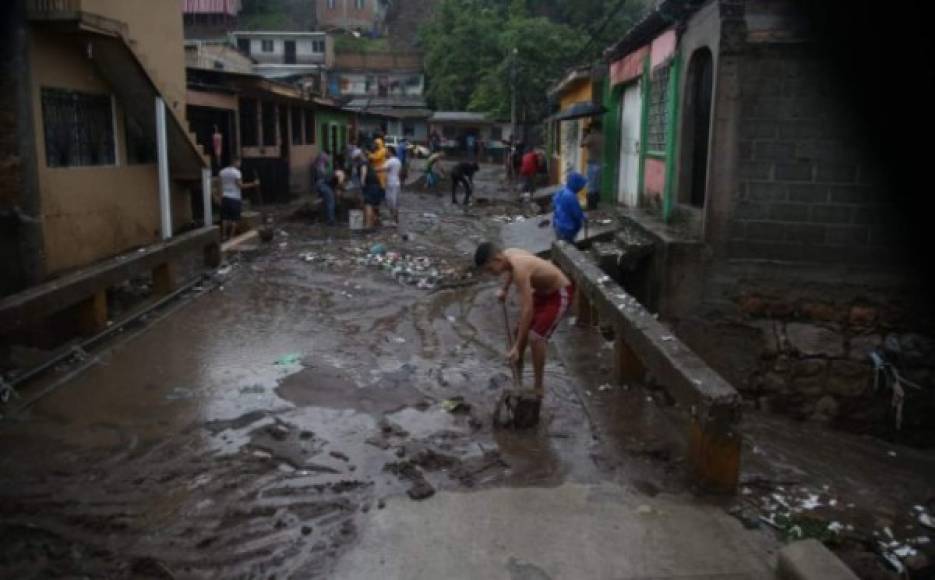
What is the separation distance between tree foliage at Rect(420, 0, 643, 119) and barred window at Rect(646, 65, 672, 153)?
27391 mm

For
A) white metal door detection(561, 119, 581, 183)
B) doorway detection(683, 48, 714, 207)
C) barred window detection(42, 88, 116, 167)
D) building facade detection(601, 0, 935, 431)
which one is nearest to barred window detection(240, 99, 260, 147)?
white metal door detection(561, 119, 581, 183)

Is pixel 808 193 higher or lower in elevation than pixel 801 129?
lower

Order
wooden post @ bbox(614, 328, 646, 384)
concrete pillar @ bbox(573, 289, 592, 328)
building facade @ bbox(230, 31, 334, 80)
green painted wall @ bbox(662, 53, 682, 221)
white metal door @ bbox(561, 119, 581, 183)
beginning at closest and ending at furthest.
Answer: wooden post @ bbox(614, 328, 646, 384) < concrete pillar @ bbox(573, 289, 592, 328) < green painted wall @ bbox(662, 53, 682, 221) < white metal door @ bbox(561, 119, 581, 183) < building facade @ bbox(230, 31, 334, 80)

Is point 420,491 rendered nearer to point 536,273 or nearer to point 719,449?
point 719,449

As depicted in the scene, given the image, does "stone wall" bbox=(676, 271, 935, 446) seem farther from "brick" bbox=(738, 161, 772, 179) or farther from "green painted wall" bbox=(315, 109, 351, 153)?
"green painted wall" bbox=(315, 109, 351, 153)

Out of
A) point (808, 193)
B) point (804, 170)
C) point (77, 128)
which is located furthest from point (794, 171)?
point (77, 128)

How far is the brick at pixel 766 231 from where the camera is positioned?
8.44m

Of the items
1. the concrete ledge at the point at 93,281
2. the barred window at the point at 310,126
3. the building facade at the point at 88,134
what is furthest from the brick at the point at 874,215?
the barred window at the point at 310,126

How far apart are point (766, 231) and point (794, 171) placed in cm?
69

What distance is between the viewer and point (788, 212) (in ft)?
27.5

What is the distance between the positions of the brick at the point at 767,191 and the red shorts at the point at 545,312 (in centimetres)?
336

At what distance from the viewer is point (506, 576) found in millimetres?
3787

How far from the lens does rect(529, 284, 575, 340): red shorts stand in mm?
6223

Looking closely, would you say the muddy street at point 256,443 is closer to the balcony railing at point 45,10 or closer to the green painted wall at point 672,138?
the green painted wall at point 672,138
